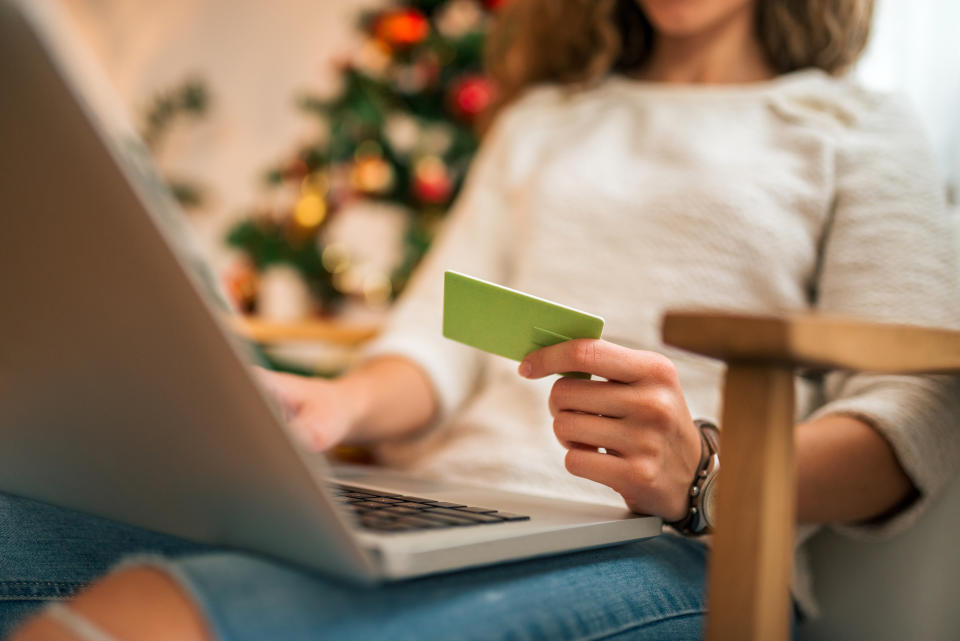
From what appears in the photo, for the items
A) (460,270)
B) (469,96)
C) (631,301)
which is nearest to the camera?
(631,301)

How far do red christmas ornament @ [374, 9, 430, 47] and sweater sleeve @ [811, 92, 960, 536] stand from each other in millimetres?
1334

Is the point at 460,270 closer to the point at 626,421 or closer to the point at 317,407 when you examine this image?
the point at 317,407

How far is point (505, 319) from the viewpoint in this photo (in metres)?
0.46

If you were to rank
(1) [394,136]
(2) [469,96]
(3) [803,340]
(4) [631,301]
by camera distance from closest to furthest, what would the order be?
(3) [803,340] → (4) [631,301] → (2) [469,96] → (1) [394,136]

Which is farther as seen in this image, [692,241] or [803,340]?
[692,241]

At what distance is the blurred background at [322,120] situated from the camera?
168cm

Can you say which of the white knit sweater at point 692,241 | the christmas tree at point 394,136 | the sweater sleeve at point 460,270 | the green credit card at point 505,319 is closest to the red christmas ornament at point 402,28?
the christmas tree at point 394,136

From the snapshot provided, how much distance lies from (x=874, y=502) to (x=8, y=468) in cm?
65

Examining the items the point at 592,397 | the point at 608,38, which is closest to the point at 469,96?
the point at 608,38

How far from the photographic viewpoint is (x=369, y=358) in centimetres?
89

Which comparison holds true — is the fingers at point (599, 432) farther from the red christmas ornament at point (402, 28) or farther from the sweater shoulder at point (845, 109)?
the red christmas ornament at point (402, 28)

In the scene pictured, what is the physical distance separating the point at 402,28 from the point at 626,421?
169 cm

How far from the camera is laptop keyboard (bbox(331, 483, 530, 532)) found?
15.4 inches

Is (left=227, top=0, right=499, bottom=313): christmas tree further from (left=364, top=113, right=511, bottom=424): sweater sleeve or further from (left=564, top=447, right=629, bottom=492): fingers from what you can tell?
(left=564, top=447, right=629, bottom=492): fingers
